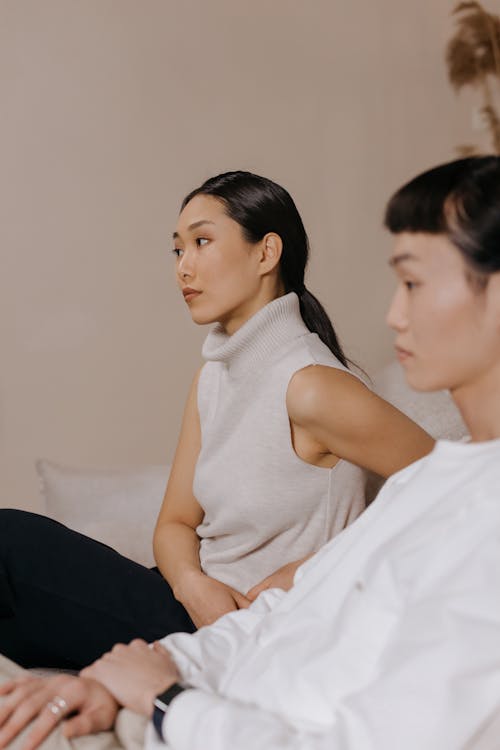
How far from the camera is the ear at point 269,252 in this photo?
5.44 ft

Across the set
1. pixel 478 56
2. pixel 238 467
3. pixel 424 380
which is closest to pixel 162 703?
pixel 424 380

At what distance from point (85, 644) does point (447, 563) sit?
0.84 m

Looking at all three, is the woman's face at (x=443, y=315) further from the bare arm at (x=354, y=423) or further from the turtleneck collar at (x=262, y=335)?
the turtleneck collar at (x=262, y=335)

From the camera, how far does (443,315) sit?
939 mm

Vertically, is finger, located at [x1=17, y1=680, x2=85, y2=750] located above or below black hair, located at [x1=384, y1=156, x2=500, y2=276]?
below

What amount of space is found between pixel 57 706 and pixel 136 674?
9cm

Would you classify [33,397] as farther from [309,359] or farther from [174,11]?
[309,359]

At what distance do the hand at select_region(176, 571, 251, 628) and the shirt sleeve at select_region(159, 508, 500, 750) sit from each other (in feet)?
2.13

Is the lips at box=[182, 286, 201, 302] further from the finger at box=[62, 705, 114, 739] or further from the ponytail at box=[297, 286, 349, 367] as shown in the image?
the finger at box=[62, 705, 114, 739]

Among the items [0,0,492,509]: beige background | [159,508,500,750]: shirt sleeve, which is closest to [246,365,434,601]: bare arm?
[159,508,500,750]: shirt sleeve

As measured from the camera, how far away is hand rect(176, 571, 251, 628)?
1.51 m

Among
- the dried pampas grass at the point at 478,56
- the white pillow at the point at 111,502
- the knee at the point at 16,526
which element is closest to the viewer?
the knee at the point at 16,526

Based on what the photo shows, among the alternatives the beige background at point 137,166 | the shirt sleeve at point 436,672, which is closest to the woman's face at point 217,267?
the shirt sleeve at point 436,672

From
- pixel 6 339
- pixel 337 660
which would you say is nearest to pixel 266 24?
pixel 6 339
